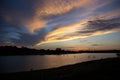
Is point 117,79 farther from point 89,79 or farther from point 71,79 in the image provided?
point 71,79

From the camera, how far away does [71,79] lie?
15.3m

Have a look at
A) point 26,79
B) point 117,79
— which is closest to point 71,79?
point 117,79

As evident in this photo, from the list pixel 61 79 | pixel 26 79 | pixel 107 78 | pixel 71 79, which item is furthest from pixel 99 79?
pixel 26 79

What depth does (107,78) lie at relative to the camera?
49.2 feet

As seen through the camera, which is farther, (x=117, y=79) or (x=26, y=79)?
(x=26, y=79)

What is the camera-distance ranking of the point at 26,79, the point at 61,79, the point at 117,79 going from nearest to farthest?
the point at 117,79 → the point at 61,79 → the point at 26,79

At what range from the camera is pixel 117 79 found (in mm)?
14484

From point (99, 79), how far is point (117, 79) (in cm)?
159

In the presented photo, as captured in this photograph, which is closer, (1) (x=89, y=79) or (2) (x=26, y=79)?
(1) (x=89, y=79)

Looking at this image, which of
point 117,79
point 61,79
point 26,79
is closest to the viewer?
point 117,79

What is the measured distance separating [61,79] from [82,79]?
2133mm

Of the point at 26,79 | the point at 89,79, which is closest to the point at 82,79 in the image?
the point at 89,79

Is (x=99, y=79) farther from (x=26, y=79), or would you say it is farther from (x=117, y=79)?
(x=26, y=79)

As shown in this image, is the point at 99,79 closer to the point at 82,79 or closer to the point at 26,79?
the point at 82,79
